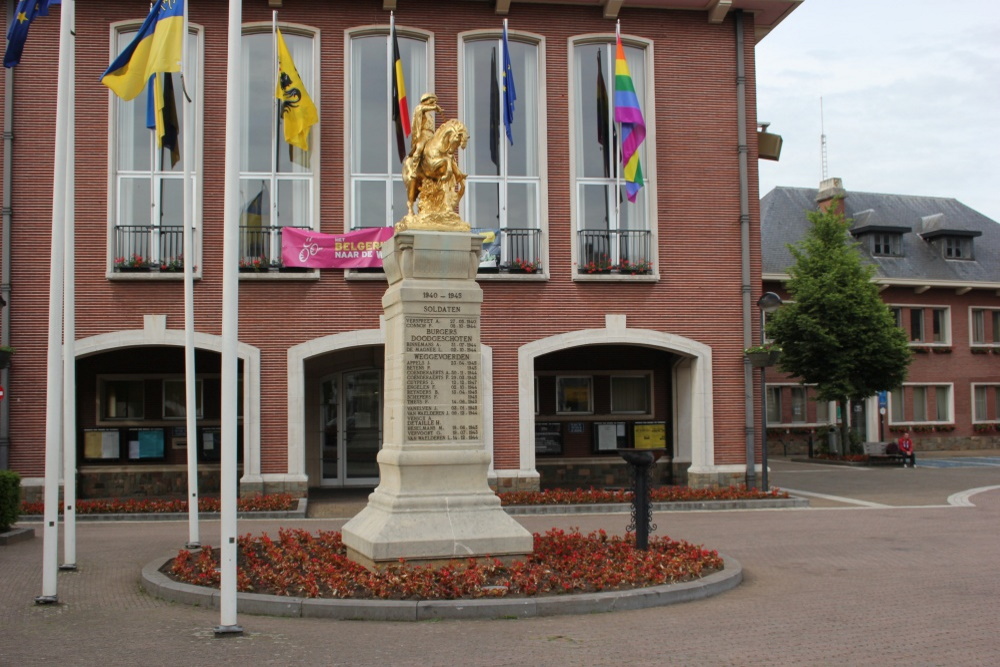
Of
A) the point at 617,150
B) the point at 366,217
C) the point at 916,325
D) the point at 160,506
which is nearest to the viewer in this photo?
the point at 160,506

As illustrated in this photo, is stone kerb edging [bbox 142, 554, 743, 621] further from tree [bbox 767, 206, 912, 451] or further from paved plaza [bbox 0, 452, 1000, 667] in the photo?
tree [bbox 767, 206, 912, 451]

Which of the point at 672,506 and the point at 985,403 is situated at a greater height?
the point at 985,403

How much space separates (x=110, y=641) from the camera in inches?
327

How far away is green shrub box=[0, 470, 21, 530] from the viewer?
14584 mm

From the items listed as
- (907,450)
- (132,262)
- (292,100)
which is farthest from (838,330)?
(132,262)

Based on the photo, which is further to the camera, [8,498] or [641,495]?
[8,498]

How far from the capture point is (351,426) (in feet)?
81.0

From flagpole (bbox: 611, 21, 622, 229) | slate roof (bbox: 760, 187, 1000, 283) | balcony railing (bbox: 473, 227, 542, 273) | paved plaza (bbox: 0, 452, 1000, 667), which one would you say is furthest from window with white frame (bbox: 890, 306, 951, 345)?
paved plaza (bbox: 0, 452, 1000, 667)

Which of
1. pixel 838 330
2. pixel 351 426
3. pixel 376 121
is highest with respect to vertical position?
pixel 376 121

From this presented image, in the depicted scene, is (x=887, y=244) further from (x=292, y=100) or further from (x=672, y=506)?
(x=292, y=100)

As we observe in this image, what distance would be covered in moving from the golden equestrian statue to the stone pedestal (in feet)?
1.64

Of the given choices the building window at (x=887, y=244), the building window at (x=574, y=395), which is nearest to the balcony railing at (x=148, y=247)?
the building window at (x=574, y=395)

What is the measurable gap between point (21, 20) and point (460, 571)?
849cm

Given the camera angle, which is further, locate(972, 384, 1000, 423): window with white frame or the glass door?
locate(972, 384, 1000, 423): window with white frame
